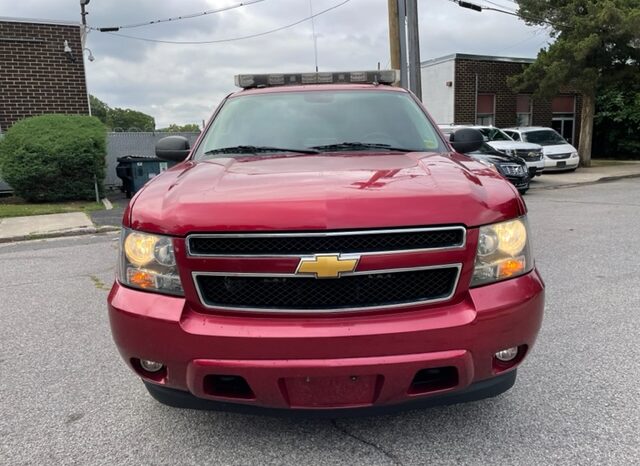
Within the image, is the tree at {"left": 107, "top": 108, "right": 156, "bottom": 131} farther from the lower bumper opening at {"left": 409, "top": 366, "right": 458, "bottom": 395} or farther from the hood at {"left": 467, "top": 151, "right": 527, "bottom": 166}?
the lower bumper opening at {"left": 409, "top": 366, "right": 458, "bottom": 395}

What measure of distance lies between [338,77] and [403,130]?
1.32 metres

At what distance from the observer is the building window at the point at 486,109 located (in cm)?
2191

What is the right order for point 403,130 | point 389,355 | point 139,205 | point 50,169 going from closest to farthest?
point 389,355 → point 139,205 → point 403,130 → point 50,169

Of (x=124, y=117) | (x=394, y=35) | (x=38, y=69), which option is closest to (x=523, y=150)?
(x=394, y=35)

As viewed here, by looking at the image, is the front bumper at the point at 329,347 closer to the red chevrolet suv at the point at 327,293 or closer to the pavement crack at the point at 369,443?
the red chevrolet suv at the point at 327,293

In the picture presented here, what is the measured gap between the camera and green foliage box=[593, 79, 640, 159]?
22.3 metres

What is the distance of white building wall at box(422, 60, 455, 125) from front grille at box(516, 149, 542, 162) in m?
6.65

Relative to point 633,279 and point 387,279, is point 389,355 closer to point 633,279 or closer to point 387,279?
point 387,279

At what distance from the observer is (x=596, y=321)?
3988 millimetres

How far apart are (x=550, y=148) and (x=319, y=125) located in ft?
52.8

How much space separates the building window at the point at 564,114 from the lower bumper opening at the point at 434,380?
24.4 metres

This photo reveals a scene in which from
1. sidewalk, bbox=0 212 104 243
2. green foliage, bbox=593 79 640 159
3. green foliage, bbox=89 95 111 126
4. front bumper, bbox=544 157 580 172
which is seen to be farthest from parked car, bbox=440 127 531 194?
green foliage, bbox=89 95 111 126

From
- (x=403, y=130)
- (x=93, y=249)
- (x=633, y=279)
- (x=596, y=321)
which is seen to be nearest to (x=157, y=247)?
(x=403, y=130)

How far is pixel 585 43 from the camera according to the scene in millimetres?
16375
